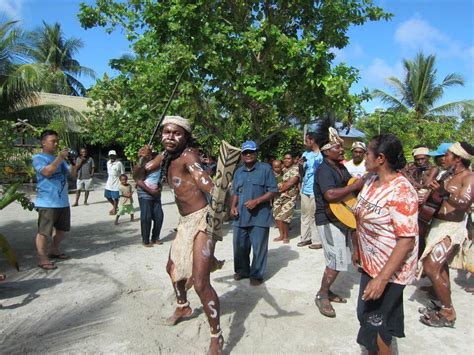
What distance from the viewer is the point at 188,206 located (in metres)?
3.35

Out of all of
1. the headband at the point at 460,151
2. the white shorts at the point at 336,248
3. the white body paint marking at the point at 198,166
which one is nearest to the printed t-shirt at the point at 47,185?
the white body paint marking at the point at 198,166

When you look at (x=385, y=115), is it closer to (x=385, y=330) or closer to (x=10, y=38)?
(x=10, y=38)

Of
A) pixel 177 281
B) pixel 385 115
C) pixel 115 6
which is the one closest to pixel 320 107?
pixel 115 6

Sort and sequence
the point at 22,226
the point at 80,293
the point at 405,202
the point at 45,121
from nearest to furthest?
the point at 405,202 → the point at 80,293 → the point at 22,226 → the point at 45,121

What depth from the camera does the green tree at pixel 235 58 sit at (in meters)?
6.12

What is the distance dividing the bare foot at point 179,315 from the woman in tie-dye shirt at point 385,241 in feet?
5.59

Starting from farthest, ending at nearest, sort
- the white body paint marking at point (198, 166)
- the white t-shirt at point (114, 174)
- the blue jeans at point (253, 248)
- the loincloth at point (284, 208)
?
the white t-shirt at point (114, 174)
the loincloth at point (284, 208)
the blue jeans at point (253, 248)
the white body paint marking at point (198, 166)

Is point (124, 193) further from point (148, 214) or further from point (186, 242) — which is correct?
point (186, 242)

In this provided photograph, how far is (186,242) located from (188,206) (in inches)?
12.4

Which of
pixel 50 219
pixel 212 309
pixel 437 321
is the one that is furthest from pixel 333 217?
pixel 50 219

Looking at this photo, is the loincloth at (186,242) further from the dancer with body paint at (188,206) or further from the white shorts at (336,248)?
the white shorts at (336,248)

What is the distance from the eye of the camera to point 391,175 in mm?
2477

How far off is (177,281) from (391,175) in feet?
6.71

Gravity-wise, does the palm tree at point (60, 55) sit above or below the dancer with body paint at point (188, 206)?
above
